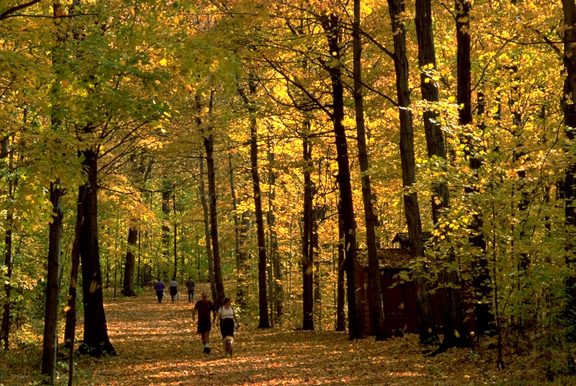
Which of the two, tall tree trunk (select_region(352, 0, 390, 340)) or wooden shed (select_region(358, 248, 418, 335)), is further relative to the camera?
wooden shed (select_region(358, 248, 418, 335))

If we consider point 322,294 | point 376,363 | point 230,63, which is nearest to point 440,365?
point 376,363

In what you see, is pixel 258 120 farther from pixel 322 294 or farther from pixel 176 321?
pixel 322 294

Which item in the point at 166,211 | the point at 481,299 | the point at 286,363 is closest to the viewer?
the point at 481,299

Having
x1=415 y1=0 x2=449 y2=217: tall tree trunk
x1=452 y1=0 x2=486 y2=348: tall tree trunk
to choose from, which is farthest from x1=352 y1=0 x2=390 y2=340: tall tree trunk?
x1=415 y1=0 x2=449 y2=217: tall tree trunk

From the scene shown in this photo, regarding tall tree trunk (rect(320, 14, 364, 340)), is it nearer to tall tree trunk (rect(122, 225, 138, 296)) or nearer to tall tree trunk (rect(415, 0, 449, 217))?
tall tree trunk (rect(415, 0, 449, 217))

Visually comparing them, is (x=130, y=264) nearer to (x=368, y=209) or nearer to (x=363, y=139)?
(x=368, y=209)

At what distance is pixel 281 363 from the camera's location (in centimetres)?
1434

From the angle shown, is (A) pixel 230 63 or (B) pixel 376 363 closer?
(A) pixel 230 63

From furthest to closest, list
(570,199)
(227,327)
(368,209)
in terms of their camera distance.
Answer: (368,209) < (227,327) < (570,199)

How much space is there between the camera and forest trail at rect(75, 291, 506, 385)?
11.4 meters

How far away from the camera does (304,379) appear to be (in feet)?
38.4

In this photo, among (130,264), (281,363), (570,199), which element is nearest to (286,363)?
(281,363)

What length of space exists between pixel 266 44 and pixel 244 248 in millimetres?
18769

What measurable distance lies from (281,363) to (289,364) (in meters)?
0.34
